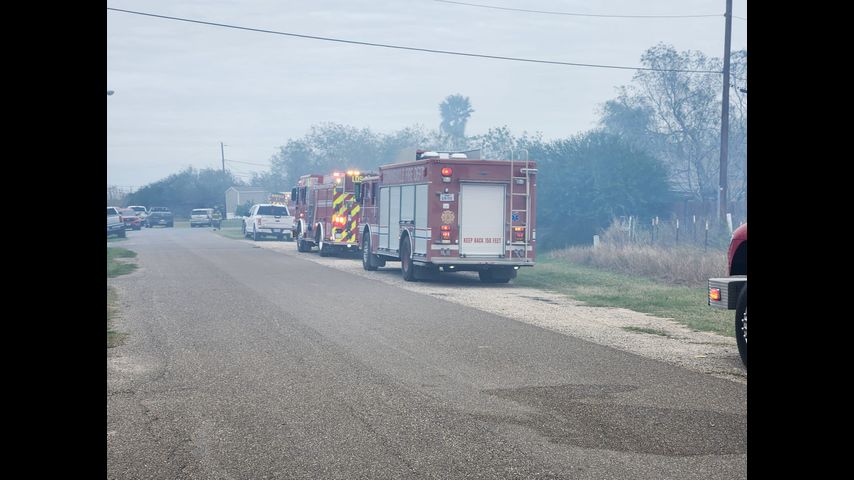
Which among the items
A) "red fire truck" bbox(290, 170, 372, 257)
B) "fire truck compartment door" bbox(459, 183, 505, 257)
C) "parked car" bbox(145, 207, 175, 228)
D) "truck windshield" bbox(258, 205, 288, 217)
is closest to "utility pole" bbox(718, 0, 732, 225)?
"fire truck compartment door" bbox(459, 183, 505, 257)

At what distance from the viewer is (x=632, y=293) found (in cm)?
1914

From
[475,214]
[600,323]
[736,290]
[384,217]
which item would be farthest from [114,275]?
[736,290]

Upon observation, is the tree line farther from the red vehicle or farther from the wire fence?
the red vehicle

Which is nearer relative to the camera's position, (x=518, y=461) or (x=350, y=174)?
(x=518, y=461)

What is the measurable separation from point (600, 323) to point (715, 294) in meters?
4.07

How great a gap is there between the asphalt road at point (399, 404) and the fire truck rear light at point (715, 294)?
3.22 feet

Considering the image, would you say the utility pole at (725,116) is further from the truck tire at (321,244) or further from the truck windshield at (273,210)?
the truck windshield at (273,210)

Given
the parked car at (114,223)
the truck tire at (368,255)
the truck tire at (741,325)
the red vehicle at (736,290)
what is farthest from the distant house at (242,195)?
the truck tire at (741,325)

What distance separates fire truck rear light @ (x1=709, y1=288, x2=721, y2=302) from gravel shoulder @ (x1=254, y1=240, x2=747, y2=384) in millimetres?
669
